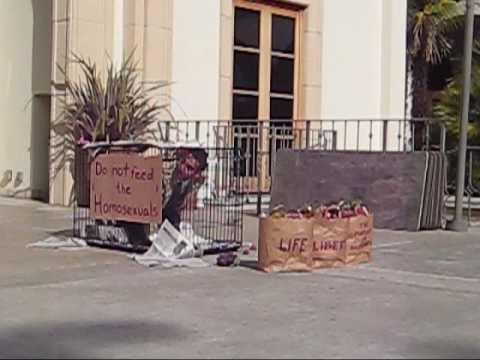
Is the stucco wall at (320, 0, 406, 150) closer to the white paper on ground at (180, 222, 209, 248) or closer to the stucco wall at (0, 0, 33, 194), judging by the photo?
the stucco wall at (0, 0, 33, 194)

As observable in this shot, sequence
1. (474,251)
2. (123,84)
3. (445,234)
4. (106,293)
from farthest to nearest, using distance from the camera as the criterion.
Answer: (123,84) → (445,234) → (474,251) → (106,293)

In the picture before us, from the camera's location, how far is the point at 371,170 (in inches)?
614

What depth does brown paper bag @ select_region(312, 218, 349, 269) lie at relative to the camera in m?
10.8

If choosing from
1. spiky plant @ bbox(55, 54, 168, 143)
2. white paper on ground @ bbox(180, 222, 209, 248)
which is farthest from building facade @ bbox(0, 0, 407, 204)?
white paper on ground @ bbox(180, 222, 209, 248)

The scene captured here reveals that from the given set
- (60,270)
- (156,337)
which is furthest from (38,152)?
(156,337)

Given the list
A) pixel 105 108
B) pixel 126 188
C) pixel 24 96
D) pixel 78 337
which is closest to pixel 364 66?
pixel 24 96

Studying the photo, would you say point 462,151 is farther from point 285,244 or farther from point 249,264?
point 285,244

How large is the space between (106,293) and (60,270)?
1.58 metres

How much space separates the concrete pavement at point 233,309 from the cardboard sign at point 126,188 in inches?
20.0

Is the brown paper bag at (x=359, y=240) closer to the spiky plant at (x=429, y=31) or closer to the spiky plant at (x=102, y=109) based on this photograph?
the spiky plant at (x=102, y=109)

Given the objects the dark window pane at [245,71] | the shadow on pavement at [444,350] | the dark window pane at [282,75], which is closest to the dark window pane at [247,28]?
the dark window pane at [245,71]

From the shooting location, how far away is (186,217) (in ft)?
39.4

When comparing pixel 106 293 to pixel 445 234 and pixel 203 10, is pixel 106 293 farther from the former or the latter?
pixel 203 10

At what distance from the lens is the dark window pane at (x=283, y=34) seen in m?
21.9
